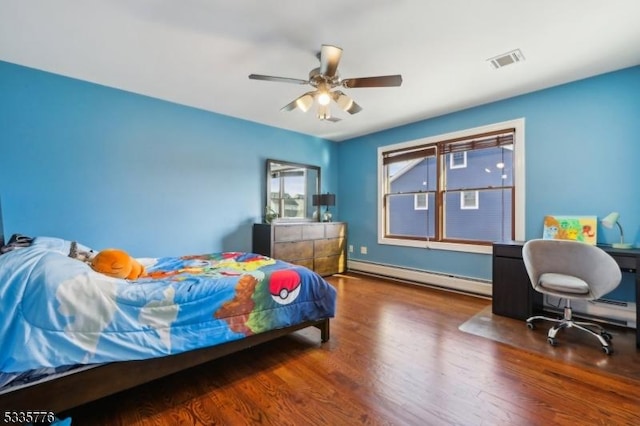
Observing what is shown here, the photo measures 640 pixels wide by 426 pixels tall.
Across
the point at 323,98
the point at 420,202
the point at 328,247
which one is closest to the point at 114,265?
the point at 323,98

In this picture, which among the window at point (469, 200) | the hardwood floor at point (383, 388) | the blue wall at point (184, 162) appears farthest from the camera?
the window at point (469, 200)

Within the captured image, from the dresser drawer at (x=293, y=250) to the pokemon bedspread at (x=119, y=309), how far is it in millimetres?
1843

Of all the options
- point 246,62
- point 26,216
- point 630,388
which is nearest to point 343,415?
point 630,388

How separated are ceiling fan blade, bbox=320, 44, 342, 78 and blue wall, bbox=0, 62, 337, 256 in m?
2.33

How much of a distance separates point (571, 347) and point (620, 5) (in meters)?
2.62

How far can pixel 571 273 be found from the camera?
2.55 meters

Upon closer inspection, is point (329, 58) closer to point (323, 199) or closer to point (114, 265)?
point (114, 265)

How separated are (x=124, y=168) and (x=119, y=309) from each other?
240 cm

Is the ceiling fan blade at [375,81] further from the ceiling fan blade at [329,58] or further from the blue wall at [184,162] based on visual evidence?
the blue wall at [184,162]

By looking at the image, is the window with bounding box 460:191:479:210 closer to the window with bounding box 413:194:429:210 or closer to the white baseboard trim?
the window with bounding box 413:194:429:210

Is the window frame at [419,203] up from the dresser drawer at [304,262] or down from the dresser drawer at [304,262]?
up

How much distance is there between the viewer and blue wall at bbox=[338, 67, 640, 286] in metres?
2.79

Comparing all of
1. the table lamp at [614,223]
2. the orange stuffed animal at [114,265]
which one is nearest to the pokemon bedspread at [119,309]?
the orange stuffed animal at [114,265]

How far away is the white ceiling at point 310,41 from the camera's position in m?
2.00
